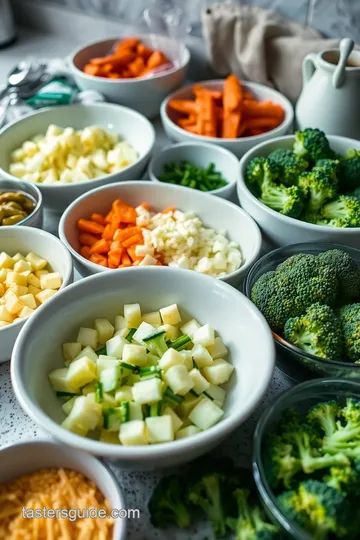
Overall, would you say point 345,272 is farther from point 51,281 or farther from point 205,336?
point 51,281

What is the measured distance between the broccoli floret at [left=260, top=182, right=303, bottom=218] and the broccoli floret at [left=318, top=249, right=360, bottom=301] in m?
0.18

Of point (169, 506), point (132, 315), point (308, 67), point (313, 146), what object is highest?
point (308, 67)

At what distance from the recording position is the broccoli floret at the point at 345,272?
3.58ft

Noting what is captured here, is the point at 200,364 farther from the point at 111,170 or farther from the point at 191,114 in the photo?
the point at 191,114

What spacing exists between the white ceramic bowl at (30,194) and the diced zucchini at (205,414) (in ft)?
2.19

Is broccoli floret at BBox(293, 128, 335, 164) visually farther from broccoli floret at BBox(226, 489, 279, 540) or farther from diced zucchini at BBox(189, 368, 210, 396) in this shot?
broccoli floret at BBox(226, 489, 279, 540)

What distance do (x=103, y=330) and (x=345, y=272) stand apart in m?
0.51

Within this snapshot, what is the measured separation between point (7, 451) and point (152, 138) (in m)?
1.06

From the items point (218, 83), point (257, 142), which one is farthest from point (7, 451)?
point (218, 83)

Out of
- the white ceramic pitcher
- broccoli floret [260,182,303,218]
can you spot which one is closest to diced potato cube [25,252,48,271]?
broccoli floret [260,182,303,218]

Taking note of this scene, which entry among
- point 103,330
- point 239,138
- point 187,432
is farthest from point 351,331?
point 239,138

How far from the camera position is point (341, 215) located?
1.27 m

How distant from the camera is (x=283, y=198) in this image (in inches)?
51.3

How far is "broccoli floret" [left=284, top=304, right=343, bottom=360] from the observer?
38.2 inches
